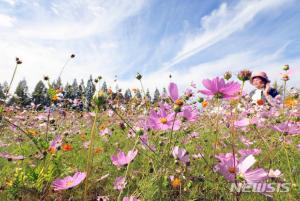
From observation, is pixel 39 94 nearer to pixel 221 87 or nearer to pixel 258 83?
pixel 221 87

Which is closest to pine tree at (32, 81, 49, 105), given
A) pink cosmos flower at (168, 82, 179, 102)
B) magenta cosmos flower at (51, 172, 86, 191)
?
magenta cosmos flower at (51, 172, 86, 191)

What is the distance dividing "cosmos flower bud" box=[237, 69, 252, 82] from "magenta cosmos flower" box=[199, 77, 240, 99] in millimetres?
65

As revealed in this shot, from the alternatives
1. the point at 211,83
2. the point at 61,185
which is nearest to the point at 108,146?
the point at 61,185

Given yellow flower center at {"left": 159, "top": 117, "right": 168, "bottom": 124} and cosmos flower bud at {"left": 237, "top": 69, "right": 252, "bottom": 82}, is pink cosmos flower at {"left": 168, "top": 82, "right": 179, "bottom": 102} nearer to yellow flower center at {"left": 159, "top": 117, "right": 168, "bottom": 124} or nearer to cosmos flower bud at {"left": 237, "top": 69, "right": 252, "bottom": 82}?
yellow flower center at {"left": 159, "top": 117, "right": 168, "bottom": 124}

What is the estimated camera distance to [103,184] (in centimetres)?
182

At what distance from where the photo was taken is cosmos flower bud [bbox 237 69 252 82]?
3.60ft

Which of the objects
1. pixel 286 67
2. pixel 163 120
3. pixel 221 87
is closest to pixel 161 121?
pixel 163 120

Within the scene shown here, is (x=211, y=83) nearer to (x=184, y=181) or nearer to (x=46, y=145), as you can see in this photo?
(x=184, y=181)

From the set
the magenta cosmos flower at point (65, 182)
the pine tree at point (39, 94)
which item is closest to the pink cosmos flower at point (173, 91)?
the magenta cosmos flower at point (65, 182)

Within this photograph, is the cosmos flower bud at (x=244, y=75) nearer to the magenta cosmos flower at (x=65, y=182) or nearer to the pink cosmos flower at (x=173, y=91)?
the pink cosmos flower at (x=173, y=91)

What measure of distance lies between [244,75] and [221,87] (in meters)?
0.12

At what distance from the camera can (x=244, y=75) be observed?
3.61 feet

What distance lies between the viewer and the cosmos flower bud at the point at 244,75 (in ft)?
3.60

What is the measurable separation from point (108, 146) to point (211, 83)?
2216 mm
